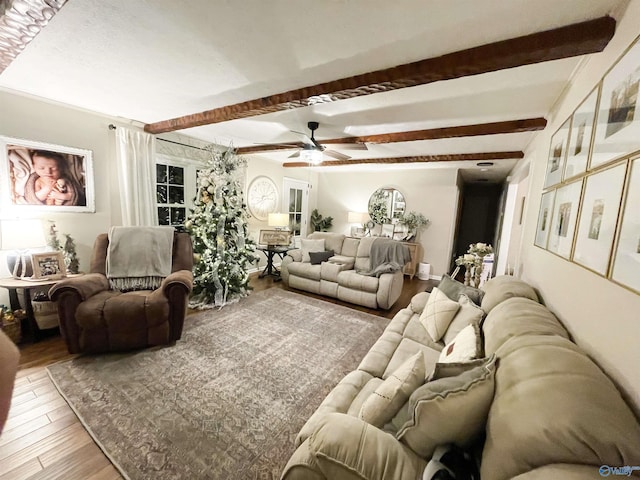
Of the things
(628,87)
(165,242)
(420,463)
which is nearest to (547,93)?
(628,87)

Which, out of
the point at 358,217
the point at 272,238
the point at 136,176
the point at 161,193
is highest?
the point at 136,176

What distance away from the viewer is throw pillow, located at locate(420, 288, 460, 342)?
6.28 feet

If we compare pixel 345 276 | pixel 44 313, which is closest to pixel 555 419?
pixel 345 276

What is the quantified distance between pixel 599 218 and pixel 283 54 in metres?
A: 1.96

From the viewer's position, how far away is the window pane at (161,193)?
146 inches

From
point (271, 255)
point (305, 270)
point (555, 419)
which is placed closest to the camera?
point (555, 419)

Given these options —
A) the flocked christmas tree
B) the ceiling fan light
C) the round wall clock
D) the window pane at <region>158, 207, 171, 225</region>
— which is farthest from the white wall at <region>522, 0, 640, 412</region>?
the window pane at <region>158, 207, 171, 225</region>

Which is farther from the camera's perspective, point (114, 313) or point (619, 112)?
point (114, 313)

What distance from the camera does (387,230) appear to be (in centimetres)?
579

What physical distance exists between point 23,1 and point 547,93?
3397mm

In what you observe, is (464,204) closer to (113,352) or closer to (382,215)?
(382,215)

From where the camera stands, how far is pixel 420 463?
0.87 metres

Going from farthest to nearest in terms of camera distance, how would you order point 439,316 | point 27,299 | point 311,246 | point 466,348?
point 311,246, point 27,299, point 439,316, point 466,348

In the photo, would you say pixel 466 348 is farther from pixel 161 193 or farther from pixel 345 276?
pixel 161 193
